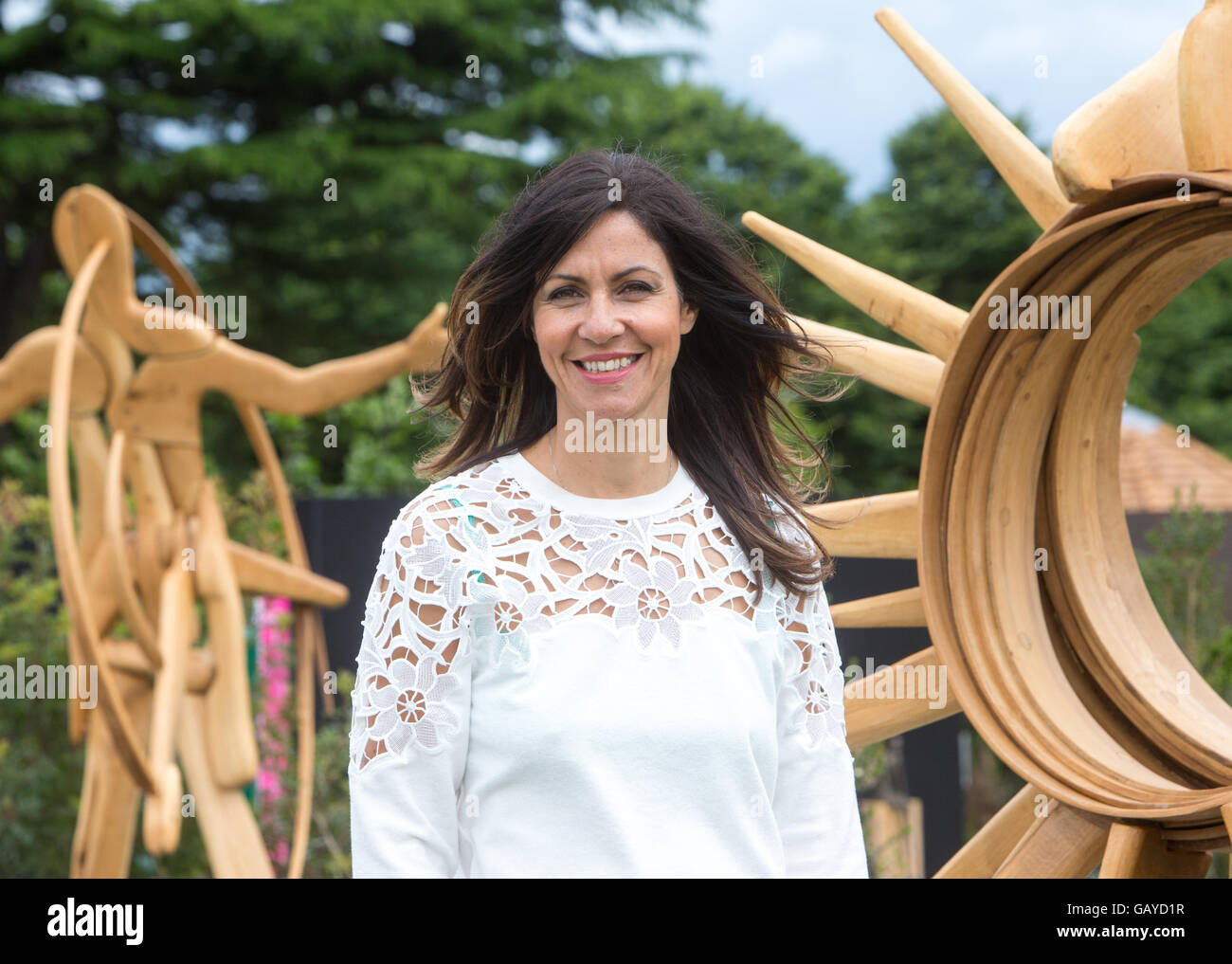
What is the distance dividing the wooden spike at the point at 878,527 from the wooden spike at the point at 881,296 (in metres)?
0.28

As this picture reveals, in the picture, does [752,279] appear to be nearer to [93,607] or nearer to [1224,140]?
[1224,140]

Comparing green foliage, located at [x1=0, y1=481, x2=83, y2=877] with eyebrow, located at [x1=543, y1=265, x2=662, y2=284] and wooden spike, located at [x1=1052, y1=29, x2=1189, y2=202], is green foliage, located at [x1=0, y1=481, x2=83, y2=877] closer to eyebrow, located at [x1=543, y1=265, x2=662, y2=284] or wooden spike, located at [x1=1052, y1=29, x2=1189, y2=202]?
eyebrow, located at [x1=543, y1=265, x2=662, y2=284]

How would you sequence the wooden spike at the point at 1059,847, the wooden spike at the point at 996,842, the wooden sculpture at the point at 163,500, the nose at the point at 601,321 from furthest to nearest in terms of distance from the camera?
the wooden sculpture at the point at 163,500
the wooden spike at the point at 996,842
the wooden spike at the point at 1059,847
the nose at the point at 601,321

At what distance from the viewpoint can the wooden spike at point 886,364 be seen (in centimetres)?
255

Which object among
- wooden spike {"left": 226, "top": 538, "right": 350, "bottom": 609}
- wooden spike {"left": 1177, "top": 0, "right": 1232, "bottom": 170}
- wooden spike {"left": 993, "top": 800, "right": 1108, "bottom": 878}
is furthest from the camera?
wooden spike {"left": 226, "top": 538, "right": 350, "bottom": 609}

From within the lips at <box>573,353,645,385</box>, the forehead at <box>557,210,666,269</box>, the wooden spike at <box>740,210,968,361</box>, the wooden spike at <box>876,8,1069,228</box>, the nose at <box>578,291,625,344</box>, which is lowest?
the lips at <box>573,353,645,385</box>

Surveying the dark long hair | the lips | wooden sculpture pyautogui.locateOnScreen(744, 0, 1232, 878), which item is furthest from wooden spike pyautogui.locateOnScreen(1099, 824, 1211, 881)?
the lips

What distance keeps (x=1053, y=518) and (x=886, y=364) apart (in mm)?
411

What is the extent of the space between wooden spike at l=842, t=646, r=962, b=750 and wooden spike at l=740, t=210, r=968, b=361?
570mm

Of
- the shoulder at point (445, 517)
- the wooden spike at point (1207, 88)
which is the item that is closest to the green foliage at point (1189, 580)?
the wooden spike at point (1207, 88)

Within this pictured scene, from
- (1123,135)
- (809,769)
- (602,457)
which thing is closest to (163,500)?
(602,457)

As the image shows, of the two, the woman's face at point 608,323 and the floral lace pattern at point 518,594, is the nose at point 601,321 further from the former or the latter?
the floral lace pattern at point 518,594

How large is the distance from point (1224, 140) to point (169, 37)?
10932 mm

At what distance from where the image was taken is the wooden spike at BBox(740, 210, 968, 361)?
2531 mm
